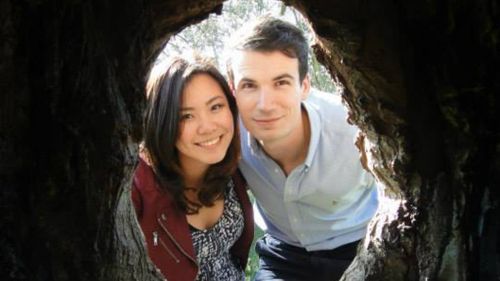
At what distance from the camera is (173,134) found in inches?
95.0

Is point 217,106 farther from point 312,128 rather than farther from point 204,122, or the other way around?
point 312,128

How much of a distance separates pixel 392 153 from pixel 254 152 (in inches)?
58.8

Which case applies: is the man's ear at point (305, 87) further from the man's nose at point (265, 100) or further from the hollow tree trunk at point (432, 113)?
the hollow tree trunk at point (432, 113)

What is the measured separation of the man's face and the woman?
0.08 metres

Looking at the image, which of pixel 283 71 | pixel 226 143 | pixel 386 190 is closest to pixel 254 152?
pixel 226 143

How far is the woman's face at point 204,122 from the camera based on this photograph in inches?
95.8

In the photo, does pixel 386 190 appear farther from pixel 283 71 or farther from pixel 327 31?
pixel 283 71

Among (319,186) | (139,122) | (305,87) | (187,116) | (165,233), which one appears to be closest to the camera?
(139,122)

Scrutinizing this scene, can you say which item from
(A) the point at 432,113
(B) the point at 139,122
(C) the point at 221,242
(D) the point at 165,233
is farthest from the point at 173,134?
(A) the point at 432,113

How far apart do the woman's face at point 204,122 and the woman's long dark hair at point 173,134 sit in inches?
1.3

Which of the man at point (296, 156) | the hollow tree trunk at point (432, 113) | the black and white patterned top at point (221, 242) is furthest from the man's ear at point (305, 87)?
the hollow tree trunk at point (432, 113)

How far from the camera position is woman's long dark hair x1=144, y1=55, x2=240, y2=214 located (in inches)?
94.7

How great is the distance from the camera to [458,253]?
1.09 metres

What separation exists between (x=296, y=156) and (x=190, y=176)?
49cm
